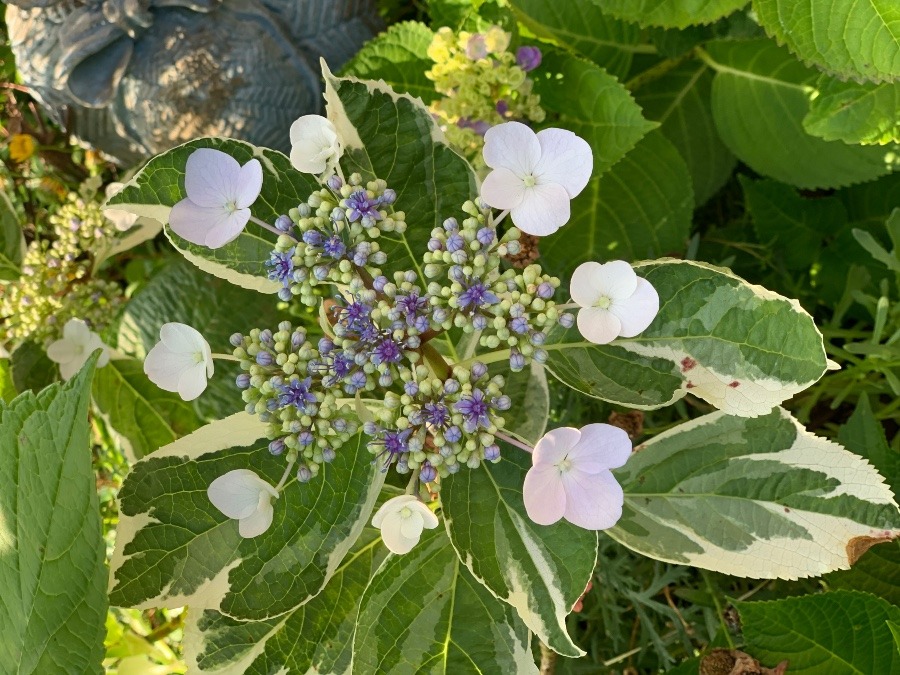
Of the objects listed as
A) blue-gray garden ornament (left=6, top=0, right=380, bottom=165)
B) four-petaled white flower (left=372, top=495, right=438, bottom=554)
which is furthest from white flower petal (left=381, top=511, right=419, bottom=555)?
blue-gray garden ornament (left=6, top=0, right=380, bottom=165)

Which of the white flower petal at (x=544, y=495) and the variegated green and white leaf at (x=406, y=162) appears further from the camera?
the variegated green and white leaf at (x=406, y=162)

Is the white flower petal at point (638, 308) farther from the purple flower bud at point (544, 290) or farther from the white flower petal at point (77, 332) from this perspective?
the white flower petal at point (77, 332)

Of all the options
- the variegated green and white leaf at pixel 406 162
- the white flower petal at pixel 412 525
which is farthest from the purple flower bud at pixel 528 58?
the white flower petal at pixel 412 525

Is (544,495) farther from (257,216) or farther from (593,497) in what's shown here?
(257,216)

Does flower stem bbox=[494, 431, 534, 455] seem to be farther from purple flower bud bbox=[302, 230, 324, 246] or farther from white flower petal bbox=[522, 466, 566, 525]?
purple flower bud bbox=[302, 230, 324, 246]

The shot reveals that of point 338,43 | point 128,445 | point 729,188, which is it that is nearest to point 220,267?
point 128,445
